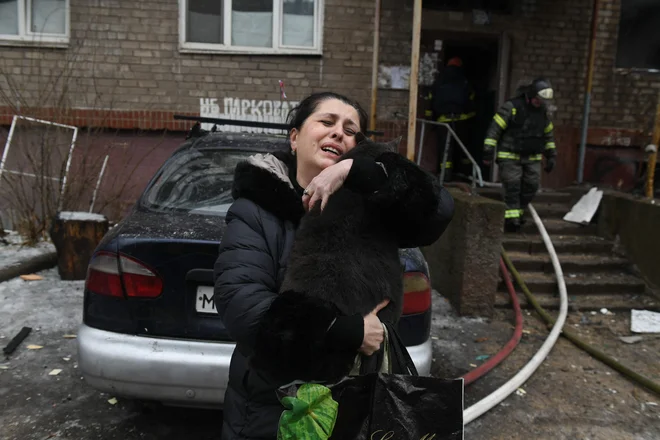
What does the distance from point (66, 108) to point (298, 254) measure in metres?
6.94

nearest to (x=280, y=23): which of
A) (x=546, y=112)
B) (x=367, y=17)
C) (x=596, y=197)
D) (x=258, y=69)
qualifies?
(x=258, y=69)

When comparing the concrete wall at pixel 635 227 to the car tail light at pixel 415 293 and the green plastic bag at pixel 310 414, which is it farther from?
the green plastic bag at pixel 310 414

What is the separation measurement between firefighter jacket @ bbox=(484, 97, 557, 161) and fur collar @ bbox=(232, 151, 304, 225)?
202 inches

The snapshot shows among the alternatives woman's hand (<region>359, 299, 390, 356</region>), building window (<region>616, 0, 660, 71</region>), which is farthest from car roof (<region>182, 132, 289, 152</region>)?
building window (<region>616, 0, 660, 71</region>)

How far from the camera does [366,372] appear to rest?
1.36m

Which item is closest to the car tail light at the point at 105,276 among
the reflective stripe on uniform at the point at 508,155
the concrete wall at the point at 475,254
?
the concrete wall at the point at 475,254

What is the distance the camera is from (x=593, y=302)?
552cm

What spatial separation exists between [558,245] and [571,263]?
0.33m

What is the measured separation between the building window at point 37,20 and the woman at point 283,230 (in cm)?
705

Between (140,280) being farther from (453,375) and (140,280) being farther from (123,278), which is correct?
(453,375)

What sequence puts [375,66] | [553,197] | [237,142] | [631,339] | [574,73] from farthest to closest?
[574,73] < [553,197] < [375,66] < [631,339] < [237,142]

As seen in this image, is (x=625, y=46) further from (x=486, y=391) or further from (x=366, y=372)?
(x=366, y=372)

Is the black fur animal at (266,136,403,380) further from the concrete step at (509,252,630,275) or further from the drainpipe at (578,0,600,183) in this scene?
the drainpipe at (578,0,600,183)

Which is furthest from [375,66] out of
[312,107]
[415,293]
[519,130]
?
[312,107]
